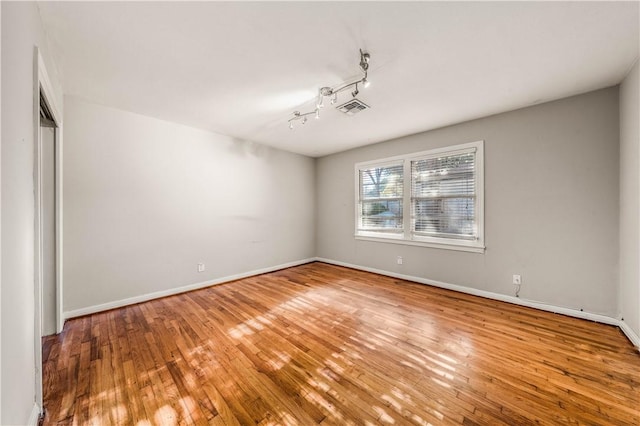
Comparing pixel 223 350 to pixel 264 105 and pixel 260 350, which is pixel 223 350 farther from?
pixel 264 105

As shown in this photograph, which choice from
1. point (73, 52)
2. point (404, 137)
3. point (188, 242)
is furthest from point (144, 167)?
point (404, 137)

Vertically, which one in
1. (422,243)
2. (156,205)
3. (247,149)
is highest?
(247,149)

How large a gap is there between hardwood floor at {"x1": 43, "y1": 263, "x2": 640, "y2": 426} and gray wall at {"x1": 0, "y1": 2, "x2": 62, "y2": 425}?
50cm

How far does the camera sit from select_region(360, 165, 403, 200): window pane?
4.33 meters

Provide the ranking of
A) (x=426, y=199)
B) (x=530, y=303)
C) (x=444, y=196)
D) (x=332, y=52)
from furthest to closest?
1. (x=426, y=199)
2. (x=444, y=196)
3. (x=530, y=303)
4. (x=332, y=52)

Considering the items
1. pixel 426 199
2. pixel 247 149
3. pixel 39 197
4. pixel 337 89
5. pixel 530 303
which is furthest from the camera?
pixel 247 149

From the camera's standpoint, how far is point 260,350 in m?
2.10

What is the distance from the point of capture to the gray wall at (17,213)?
1026 millimetres

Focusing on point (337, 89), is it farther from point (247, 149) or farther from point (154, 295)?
point (154, 295)

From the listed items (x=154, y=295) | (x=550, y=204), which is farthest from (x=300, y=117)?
(x=550, y=204)

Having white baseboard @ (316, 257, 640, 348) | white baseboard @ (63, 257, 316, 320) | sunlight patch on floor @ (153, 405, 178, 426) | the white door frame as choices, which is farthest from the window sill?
the white door frame

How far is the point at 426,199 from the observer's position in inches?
154

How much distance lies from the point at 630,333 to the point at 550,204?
1.40 m

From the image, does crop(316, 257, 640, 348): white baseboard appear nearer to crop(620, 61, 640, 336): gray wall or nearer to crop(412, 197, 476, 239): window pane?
crop(620, 61, 640, 336): gray wall
